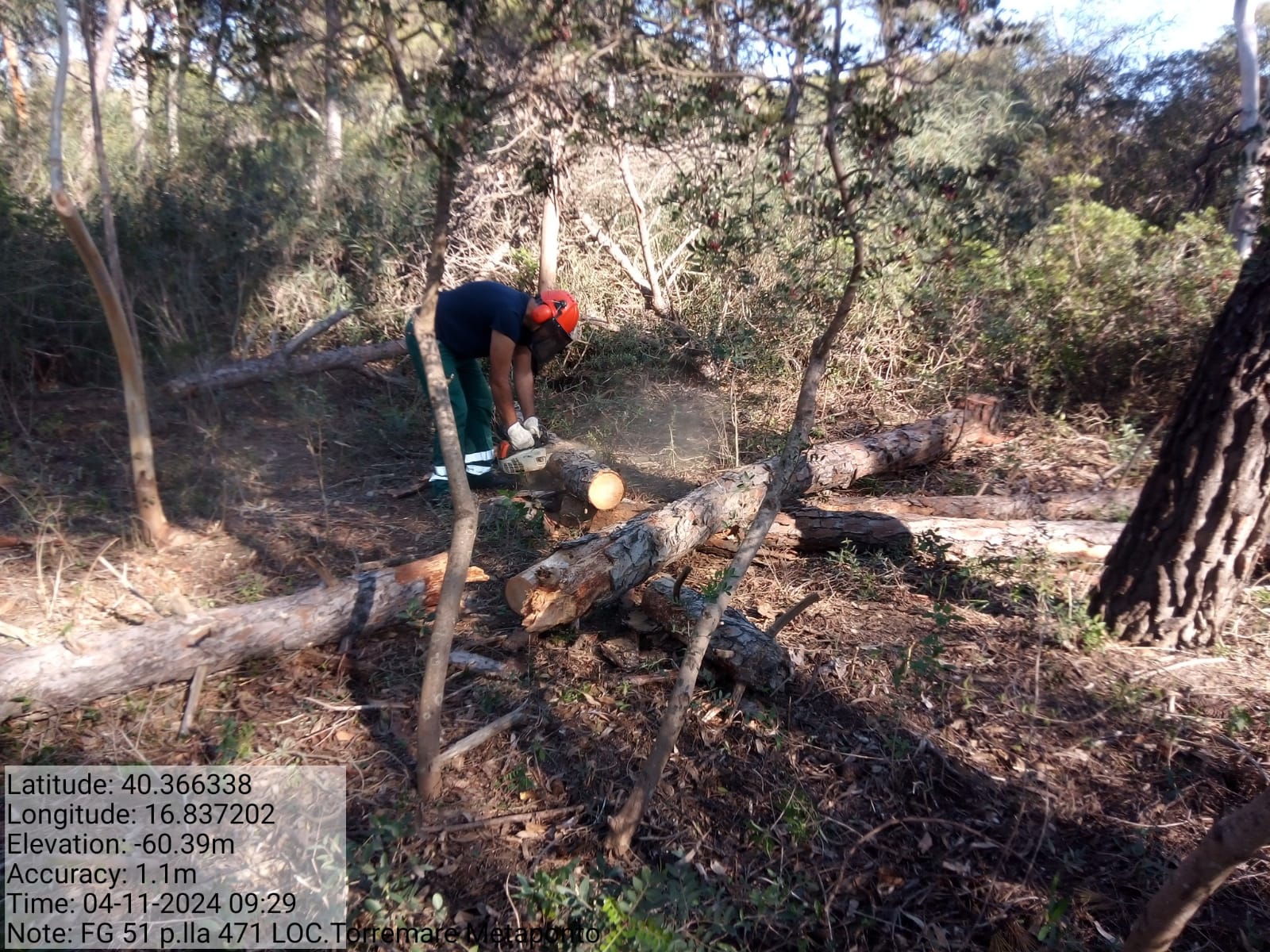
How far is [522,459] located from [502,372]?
575 millimetres

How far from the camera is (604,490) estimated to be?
193 inches

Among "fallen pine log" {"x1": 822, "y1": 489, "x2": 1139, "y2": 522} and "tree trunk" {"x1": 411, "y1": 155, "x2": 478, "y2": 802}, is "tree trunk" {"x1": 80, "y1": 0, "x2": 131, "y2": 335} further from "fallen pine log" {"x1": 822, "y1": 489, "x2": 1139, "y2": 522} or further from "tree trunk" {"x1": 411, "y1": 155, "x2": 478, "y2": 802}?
"fallen pine log" {"x1": 822, "y1": 489, "x2": 1139, "y2": 522}

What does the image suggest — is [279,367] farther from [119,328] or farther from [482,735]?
[482,735]

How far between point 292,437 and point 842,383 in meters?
4.67

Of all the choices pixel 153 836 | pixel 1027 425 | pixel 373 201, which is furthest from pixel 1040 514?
pixel 373 201

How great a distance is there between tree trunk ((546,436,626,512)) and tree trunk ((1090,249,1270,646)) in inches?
103

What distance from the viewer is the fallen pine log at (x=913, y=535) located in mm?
4645

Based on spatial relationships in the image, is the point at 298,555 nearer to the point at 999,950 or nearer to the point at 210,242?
the point at 999,950

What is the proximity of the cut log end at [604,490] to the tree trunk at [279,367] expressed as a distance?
11.5 ft

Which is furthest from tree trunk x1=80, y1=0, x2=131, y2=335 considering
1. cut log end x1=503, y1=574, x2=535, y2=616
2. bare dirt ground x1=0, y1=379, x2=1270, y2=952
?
cut log end x1=503, y1=574, x2=535, y2=616

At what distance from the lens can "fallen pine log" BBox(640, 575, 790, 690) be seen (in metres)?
3.38

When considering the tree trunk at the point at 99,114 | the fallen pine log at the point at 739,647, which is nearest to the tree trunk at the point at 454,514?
the fallen pine log at the point at 739,647

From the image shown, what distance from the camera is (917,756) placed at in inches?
124

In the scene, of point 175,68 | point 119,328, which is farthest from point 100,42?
point 175,68
